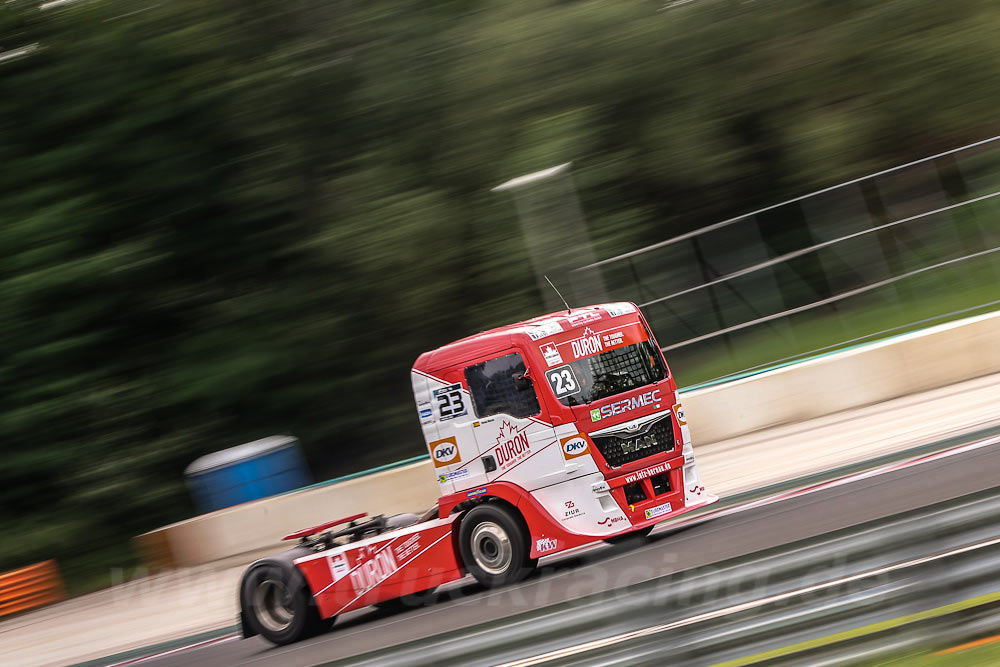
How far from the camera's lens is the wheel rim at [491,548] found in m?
10.1

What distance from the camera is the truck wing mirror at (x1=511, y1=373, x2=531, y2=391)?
33.1 feet

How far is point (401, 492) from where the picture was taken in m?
16.2

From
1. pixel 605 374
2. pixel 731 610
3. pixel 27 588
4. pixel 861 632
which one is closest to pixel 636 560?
pixel 605 374

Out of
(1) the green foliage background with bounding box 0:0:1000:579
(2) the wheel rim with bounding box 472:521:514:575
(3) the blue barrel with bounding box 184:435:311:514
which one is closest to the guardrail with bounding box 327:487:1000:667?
(2) the wheel rim with bounding box 472:521:514:575

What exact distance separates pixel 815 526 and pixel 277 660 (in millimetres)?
4598

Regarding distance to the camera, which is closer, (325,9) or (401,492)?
(401,492)

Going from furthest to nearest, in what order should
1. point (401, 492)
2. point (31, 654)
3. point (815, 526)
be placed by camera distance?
point (401, 492)
point (31, 654)
point (815, 526)

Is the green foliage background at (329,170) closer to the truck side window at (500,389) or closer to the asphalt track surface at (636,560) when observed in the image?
the asphalt track surface at (636,560)

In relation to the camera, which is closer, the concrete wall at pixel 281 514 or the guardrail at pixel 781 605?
the guardrail at pixel 781 605

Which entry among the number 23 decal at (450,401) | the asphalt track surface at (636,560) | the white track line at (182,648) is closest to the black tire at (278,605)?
the asphalt track surface at (636,560)

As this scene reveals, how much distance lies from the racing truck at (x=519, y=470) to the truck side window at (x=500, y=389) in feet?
0.04

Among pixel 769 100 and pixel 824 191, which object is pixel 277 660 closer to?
pixel 824 191

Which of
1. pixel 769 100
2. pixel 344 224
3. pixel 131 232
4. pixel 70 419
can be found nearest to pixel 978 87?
pixel 769 100

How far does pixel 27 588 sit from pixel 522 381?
11.0 m
